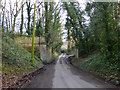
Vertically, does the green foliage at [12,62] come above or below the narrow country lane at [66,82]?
above

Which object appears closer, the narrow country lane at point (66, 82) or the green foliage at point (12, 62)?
the narrow country lane at point (66, 82)

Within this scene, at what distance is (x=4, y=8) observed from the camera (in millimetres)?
23391

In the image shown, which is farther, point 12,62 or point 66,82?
point 12,62

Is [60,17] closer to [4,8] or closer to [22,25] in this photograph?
[22,25]

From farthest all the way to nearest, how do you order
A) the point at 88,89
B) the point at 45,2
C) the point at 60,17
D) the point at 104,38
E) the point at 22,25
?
1. the point at 60,17
2. the point at 45,2
3. the point at 22,25
4. the point at 104,38
5. the point at 88,89

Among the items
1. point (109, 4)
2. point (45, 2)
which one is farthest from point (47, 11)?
point (109, 4)

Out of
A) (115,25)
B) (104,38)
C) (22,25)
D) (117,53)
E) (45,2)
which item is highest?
(45,2)

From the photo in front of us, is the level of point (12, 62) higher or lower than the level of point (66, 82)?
higher

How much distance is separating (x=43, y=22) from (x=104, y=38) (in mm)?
18422

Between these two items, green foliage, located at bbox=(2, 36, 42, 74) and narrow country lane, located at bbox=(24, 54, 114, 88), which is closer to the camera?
narrow country lane, located at bbox=(24, 54, 114, 88)

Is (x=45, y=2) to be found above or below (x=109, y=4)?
above

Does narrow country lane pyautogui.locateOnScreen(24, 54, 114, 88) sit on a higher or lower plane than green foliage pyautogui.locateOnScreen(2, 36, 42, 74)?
lower

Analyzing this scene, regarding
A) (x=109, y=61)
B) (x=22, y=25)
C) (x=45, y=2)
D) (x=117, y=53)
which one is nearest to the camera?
(x=117, y=53)

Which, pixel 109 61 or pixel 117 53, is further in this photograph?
pixel 109 61
